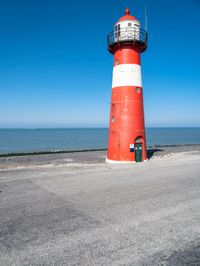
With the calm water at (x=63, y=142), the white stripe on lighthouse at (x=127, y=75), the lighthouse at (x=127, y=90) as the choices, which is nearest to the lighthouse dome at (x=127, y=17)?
the lighthouse at (x=127, y=90)

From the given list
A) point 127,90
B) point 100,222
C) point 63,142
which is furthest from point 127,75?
point 63,142

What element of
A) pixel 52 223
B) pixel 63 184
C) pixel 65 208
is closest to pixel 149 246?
pixel 52 223

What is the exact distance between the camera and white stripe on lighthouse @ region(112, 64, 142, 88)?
629 inches

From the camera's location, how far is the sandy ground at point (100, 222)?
14.4ft

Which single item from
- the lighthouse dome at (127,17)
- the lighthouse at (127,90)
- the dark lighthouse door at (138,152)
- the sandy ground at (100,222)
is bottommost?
the sandy ground at (100,222)

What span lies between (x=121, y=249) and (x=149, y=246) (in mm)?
656

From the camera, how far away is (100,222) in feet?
19.3

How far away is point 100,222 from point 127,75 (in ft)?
40.8

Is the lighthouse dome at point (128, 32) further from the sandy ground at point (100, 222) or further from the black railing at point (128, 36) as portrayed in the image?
the sandy ground at point (100, 222)

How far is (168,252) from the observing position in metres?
4.50

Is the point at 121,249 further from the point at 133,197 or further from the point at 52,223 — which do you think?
the point at 133,197

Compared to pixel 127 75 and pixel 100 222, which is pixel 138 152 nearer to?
pixel 127 75

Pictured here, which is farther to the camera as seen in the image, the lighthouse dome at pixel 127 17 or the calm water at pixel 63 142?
the calm water at pixel 63 142

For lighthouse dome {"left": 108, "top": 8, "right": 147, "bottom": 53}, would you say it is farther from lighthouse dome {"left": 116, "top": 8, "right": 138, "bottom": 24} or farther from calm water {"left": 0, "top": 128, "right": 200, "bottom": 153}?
calm water {"left": 0, "top": 128, "right": 200, "bottom": 153}
